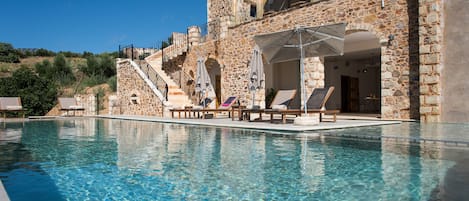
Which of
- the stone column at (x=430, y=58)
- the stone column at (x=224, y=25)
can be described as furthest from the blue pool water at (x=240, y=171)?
the stone column at (x=224, y=25)

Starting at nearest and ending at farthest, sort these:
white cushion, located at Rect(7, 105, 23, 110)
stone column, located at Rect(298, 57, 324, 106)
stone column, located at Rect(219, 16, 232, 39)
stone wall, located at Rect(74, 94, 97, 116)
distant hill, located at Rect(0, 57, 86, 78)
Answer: stone column, located at Rect(298, 57, 324, 106) → white cushion, located at Rect(7, 105, 23, 110) → stone column, located at Rect(219, 16, 232, 39) → stone wall, located at Rect(74, 94, 97, 116) → distant hill, located at Rect(0, 57, 86, 78)

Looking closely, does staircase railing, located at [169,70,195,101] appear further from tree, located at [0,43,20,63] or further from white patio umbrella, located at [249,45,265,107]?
tree, located at [0,43,20,63]

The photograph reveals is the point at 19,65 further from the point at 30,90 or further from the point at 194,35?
the point at 194,35

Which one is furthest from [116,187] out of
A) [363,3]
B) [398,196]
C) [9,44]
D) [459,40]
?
[9,44]

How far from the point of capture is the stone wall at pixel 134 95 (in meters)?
16.6

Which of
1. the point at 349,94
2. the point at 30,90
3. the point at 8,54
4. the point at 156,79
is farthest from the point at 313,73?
the point at 8,54

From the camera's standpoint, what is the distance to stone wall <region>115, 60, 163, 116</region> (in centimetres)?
1656

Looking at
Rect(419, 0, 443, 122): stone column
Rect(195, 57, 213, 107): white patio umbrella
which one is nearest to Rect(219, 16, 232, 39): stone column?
Rect(195, 57, 213, 107): white patio umbrella

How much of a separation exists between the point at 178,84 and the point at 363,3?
10019 mm

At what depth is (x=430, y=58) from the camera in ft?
32.8

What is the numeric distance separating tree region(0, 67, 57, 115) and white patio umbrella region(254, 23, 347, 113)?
1533 centimetres

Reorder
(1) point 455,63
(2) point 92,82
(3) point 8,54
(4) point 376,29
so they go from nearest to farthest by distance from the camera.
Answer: (1) point 455,63
(4) point 376,29
(2) point 92,82
(3) point 8,54

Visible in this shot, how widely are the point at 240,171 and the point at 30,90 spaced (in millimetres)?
20229

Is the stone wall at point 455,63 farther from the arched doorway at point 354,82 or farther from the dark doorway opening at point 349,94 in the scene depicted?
the dark doorway opening at point 349,94
